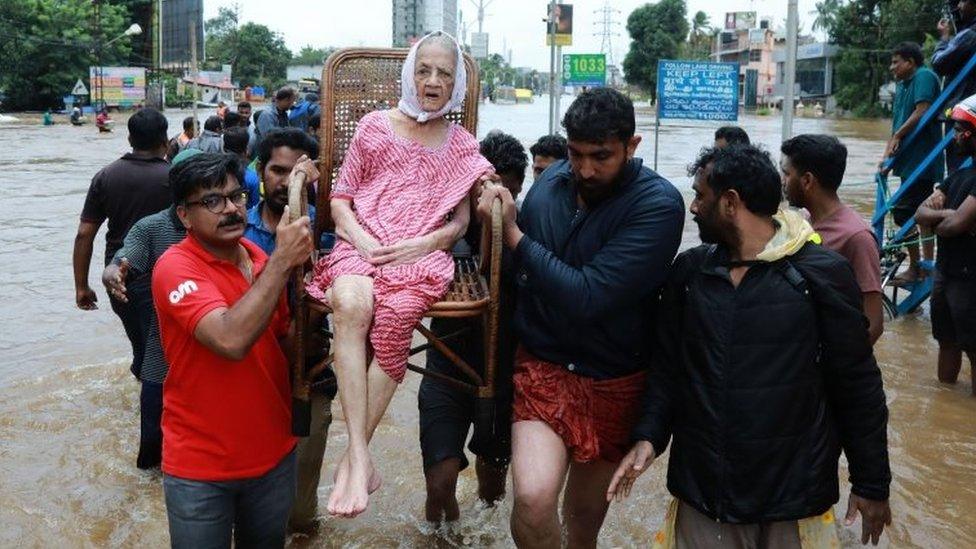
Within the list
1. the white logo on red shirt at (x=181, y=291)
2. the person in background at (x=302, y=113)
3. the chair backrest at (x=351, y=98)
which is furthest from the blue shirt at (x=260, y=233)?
the person in background at (x=302, y=113)

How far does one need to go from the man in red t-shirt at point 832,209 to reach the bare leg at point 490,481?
1.69 m

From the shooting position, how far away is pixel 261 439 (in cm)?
275

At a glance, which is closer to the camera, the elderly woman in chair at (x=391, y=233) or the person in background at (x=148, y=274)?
the elderly woman in chair at (x=391, y=233)

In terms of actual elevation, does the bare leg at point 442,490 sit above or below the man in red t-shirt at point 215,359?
below

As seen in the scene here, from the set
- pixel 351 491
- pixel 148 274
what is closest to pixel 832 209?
pixel 351 491

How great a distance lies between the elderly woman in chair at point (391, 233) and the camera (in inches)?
113

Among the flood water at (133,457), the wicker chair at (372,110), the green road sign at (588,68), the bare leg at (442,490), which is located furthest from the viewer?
the green road sign at (588,68)

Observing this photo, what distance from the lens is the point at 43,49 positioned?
49469mm

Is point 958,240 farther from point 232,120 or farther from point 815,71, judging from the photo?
point 815,71

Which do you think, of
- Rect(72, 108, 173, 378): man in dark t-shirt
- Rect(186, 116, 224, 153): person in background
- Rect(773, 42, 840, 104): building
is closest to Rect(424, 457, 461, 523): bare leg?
Rect(72, 108, 173, 378): man in dark t-shirt

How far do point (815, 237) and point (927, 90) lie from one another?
5.70 metres

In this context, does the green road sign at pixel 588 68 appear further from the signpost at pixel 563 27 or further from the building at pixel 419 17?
the building at pixel 419 17

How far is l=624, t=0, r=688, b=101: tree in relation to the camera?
214 ft

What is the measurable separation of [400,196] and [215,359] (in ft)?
3.00
